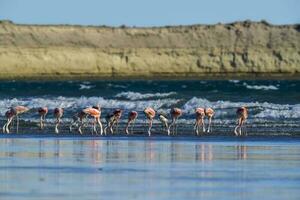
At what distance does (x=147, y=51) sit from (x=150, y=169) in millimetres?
80061

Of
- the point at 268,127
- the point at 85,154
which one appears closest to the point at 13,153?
the point at 85,154

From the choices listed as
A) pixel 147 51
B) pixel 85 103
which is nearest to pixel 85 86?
pixel 85 103

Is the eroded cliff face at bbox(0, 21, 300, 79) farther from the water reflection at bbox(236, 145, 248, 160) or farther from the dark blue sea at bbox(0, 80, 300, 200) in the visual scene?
the water reflection at bbox(236, 145, 248, 160)

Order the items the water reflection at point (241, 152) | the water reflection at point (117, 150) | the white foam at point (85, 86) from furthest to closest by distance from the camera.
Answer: the white foam at point (85, 86), the water reflection at point (241, 152), the water reflection at point (117, 150)

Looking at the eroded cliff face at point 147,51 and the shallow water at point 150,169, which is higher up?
the eroded cliff face at point 147,51

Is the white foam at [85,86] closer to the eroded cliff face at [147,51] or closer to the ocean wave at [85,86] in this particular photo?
the ocean wave at [85,86]

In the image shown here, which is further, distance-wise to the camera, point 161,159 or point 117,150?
point 117,150

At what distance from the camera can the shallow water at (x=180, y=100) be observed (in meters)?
43.4

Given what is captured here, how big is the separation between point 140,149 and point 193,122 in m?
12.9

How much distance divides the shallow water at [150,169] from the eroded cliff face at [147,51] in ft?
205

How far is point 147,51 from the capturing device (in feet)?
347

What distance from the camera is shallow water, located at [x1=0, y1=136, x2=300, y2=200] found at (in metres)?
22.1

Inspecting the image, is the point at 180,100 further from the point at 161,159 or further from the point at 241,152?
the point at 161,159

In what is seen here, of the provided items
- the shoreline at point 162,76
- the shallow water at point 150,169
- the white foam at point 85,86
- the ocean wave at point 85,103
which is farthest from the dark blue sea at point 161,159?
the shoreline at point 162,76
